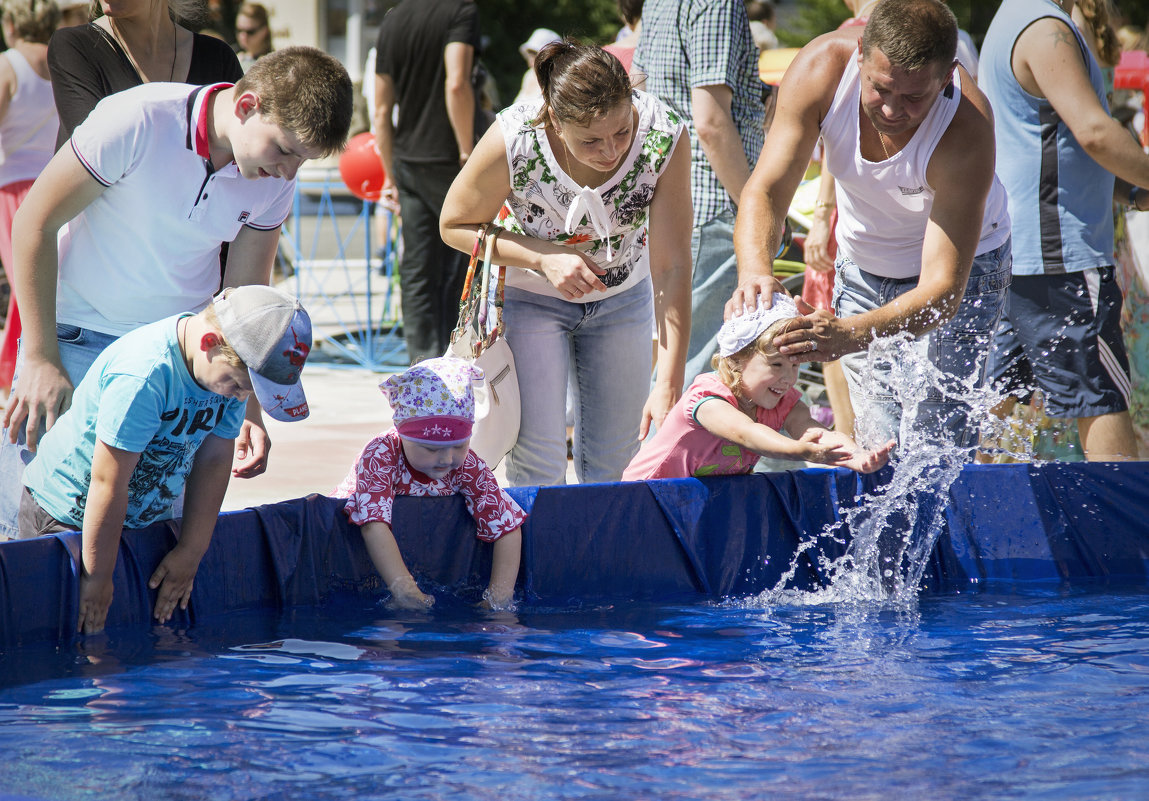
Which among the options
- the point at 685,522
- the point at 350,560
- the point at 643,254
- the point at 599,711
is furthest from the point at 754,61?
the point at 599,711

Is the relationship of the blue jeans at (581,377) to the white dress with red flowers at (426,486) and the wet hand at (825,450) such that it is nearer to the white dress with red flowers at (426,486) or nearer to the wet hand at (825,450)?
the white dress with red flowers at (426,486)

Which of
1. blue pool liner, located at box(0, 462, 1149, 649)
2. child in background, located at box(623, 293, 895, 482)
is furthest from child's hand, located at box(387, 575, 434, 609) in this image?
child in background, located at box(623, 293, 895, 482)

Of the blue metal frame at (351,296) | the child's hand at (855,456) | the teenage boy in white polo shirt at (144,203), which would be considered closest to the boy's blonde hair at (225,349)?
the teenage boy in white polo shirt at (144,203)

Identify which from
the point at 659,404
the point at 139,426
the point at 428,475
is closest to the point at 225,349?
the point at 139,426

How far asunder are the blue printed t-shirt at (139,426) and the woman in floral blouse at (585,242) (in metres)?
1.03

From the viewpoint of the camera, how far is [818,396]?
6.92 m

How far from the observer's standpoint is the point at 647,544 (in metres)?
4.01

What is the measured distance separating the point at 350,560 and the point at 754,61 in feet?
9.05

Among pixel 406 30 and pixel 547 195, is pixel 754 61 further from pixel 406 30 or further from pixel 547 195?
pixel 406 30

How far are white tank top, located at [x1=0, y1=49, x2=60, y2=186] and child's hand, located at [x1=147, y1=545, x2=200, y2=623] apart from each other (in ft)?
10.2

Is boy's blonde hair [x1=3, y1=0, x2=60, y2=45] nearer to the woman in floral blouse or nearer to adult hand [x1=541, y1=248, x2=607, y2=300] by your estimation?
the woman in floral blouse

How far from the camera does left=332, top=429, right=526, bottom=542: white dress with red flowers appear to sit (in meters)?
3.72

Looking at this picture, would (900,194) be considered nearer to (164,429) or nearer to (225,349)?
(225,349)

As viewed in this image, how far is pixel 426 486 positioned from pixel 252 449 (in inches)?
22.6
